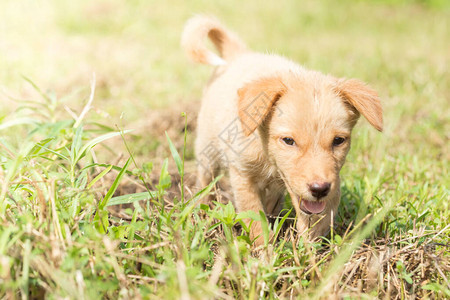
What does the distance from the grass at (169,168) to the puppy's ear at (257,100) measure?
437mm

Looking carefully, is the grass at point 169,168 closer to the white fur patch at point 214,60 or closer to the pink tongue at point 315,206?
the pink tongue at point 315,206

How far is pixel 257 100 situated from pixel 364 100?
2.02 ft

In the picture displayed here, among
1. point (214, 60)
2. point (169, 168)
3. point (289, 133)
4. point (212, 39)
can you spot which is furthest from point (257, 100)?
point (212, 39)

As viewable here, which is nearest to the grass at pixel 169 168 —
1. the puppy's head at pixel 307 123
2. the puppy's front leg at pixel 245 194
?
the puppy's front leg at pixel 245 194

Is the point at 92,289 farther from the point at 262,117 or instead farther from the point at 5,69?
the point at 5,69

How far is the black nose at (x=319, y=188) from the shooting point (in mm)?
2127

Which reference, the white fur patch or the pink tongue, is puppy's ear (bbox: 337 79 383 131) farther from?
the white fur patch

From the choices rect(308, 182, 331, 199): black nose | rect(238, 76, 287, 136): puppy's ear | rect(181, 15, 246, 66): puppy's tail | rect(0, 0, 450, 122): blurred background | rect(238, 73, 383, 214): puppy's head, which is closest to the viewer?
rect(308, 182, 331, 199): black nose

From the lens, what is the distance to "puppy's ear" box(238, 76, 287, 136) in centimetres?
236

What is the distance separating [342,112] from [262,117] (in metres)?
0.47

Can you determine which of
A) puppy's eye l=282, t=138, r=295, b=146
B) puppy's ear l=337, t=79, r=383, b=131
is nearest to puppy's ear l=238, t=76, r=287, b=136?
puppy's eye l=282, t=138, r=295, b=146

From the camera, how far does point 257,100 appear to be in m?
2.41

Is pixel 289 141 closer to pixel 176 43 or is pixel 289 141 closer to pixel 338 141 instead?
pixel 338 141

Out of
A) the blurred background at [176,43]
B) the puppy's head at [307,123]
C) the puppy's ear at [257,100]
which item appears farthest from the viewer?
the blurred background at [176,43]
